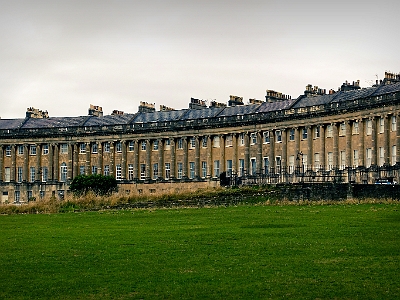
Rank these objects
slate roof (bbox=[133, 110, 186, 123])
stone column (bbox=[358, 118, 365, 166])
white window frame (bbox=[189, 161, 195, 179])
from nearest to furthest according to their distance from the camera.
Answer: stone column (bbox=[358, 118, 365, 166]) < white window frame (bbox=[189, 161, 195, 179]) < slate roof (bbox=[133, 110, 186, 123])

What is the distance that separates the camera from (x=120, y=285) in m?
19.5

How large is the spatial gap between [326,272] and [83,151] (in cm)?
8027

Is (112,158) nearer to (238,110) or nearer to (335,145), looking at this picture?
(238,110)

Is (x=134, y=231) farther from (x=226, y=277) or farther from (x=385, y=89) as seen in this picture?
(x=385, y=89)

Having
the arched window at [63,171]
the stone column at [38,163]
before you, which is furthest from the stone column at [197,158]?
the stone column at [38,163]

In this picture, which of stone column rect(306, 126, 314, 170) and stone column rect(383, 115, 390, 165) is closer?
stone column rect(383, 115, 390, 165)

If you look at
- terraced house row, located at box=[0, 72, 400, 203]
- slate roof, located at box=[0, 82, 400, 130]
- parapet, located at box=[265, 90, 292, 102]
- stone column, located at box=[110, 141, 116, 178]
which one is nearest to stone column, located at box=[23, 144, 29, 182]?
terraced house row, located at box=[0, 72, 400, 203]

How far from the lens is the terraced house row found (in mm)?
71750

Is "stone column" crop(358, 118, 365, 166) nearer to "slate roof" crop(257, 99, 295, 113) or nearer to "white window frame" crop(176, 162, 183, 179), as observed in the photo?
"slate roof" crop(257, 99, 295, 113)

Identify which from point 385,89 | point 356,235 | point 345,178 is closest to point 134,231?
point 356,235

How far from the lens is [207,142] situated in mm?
89500

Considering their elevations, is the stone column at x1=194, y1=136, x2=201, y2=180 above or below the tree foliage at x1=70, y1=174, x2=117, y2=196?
above

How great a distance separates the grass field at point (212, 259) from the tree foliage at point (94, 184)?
48.8 m

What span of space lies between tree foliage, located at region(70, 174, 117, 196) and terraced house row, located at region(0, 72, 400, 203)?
2631 mm
